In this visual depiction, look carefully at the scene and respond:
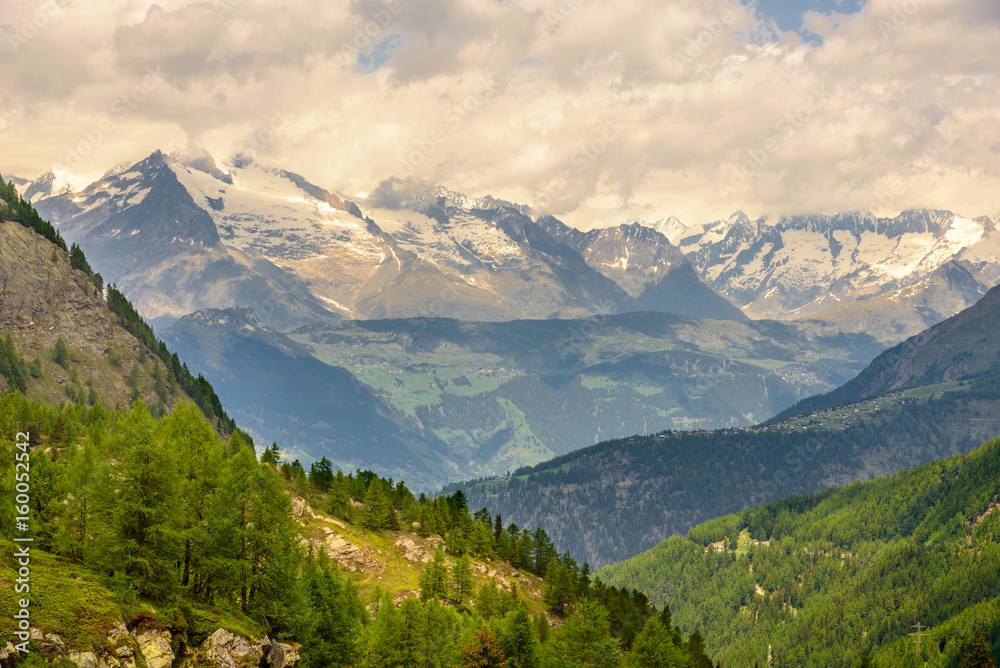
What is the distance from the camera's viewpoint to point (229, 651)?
60.4 meters

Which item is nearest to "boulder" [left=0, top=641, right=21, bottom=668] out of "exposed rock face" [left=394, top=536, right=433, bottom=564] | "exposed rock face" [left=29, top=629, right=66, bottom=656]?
"exposed rock face" [left=29, top=629, right=66, bottom=656]

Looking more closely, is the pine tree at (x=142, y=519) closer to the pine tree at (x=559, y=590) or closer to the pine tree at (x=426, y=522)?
the pine tree at (x=426, y=522)

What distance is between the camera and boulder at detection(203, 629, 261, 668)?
59062 millimetres

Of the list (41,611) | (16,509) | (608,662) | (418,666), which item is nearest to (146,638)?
(41,611)

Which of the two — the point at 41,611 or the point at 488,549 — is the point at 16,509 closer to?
the point at 41,611

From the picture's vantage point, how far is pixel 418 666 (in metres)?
86.0

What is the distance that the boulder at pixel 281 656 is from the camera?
6650 cm

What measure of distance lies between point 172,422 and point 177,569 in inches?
1331

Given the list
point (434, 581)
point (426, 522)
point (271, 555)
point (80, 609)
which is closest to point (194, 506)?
point (271, 555)

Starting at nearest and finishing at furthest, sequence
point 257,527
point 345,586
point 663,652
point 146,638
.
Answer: point 146,638
point 257,527
point 345,586
point 663,652

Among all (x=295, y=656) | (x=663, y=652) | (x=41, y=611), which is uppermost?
(x=41, y=611)

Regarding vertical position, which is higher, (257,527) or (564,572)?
(257,527)

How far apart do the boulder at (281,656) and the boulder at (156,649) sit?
1126 centimetres

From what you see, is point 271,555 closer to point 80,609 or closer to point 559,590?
point 80,609
